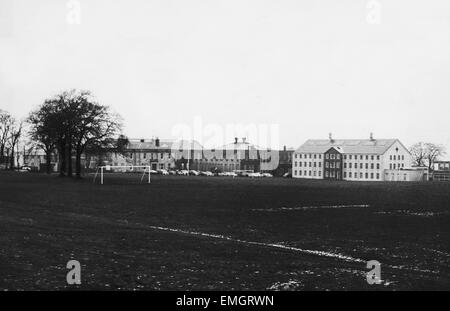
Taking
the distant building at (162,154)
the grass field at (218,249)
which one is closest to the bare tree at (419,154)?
the distant building at (162,154)

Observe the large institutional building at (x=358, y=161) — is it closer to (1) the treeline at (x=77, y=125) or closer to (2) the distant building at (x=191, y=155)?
(2) the distant building at (x=191, y=155)

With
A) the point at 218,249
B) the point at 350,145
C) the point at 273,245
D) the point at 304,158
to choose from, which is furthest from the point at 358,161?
the point at 218,249

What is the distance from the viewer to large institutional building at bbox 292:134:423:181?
143 m

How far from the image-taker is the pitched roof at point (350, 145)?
145250 millimetres

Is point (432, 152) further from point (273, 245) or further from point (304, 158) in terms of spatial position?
point (273, 245)

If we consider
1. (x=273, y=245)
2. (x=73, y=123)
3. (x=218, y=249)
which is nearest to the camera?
(x=218, y=249)

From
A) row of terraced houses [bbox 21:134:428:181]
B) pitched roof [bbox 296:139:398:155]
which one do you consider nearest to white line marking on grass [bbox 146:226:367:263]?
row of terraced houses [bbox 21:134:428:181]

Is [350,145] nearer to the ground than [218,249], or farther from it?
farther from it

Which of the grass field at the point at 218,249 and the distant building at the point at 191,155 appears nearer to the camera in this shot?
the grass field at the point at 218,249

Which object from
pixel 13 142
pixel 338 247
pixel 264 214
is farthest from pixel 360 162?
pixel 338 247

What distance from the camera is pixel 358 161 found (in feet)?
480

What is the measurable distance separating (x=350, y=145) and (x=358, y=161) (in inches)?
268
